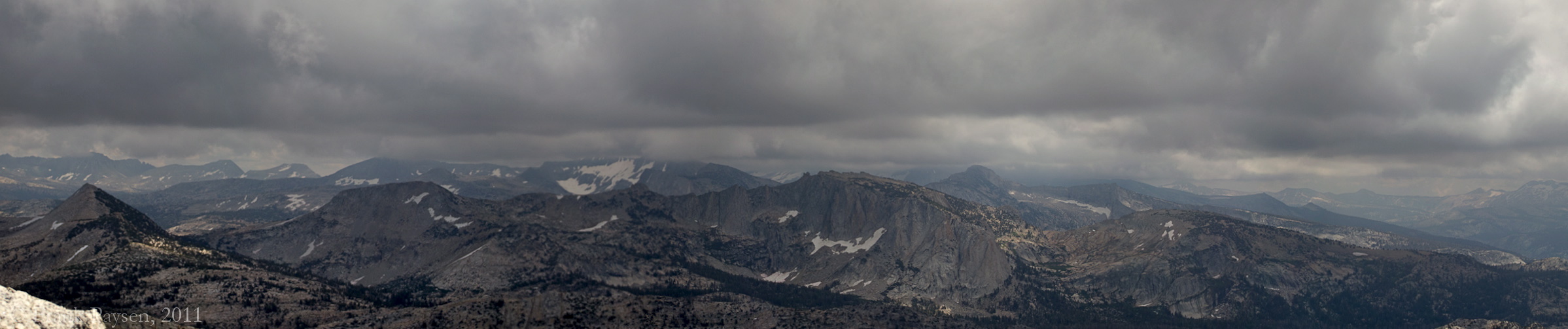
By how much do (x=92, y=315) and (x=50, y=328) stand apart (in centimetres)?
2550

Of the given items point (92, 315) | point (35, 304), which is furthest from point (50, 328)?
point (92, 315)

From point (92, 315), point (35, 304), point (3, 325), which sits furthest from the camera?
point (92, 315)

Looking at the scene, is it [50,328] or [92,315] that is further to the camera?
[92,315]

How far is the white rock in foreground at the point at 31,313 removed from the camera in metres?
134

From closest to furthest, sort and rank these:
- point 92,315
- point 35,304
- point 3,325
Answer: point 3,325, point 35,304, point 92,315

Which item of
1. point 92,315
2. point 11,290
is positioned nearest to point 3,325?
point 11,290

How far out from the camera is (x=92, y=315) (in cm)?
16062

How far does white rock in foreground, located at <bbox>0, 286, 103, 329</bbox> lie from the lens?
134 m

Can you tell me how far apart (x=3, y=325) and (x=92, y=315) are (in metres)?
33.2

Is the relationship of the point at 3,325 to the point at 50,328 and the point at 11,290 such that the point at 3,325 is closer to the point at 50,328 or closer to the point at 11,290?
the point at 50,328

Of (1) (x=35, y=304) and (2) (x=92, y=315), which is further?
(2) (x=92, y=315)

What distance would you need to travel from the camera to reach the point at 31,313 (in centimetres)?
13788

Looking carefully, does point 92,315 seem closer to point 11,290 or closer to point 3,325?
point 11,290

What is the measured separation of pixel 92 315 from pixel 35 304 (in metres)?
19.9
